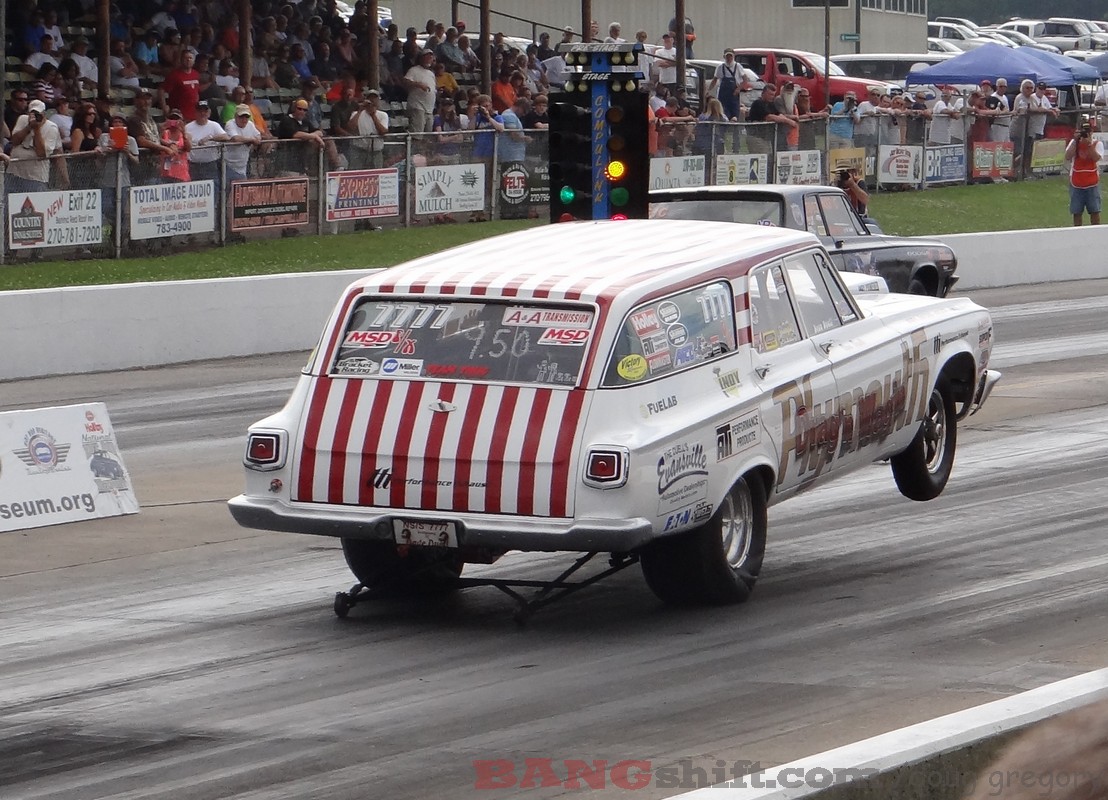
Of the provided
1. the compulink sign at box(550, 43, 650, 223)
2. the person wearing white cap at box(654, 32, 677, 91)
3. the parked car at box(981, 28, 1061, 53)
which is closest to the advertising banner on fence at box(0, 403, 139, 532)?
the compulink sign at box(550, 43, 650, 223)

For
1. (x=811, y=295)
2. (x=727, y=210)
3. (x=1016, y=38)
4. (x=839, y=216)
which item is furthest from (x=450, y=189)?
(x=1016, y=38)

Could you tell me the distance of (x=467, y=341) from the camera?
26.3ft

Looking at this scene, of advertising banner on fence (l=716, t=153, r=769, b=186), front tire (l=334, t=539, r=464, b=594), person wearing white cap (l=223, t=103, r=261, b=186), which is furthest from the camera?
advertising banner on fence (l=716, t=153, r=769, b=186)

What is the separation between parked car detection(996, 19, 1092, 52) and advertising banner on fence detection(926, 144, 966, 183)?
35718mm

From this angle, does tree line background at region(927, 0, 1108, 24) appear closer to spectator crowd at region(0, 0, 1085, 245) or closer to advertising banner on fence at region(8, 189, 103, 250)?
spectator crowd at region(0, 0, 1085, 245)

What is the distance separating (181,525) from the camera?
10727 mm

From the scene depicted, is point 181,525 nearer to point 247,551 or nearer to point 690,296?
point 247,551

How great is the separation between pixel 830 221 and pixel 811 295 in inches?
293

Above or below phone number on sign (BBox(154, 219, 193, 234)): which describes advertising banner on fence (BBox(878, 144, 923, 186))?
above

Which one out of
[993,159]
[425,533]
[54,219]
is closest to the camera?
[425,533]

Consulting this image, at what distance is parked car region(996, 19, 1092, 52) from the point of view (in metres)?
66.8

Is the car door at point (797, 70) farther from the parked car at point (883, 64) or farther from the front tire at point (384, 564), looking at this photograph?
the front tire at point (384, 564)

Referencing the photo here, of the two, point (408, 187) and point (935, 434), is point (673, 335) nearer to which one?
point (935, 434)

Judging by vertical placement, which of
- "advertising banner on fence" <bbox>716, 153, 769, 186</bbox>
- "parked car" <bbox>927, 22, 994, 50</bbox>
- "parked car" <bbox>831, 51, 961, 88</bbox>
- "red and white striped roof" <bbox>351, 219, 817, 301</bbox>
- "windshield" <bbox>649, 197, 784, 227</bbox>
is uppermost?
"parked car" <bbox>927, 22, 994, 50</bbox>
